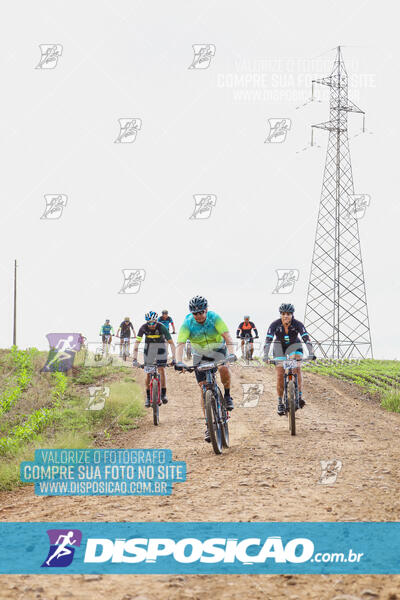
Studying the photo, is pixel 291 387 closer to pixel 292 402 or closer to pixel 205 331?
pixel 292 402

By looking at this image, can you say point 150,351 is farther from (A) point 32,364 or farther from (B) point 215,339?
(A) point 32,364

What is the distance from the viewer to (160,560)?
4.75 metres

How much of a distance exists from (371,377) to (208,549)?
60.4ft

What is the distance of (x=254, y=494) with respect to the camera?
6.64 metres

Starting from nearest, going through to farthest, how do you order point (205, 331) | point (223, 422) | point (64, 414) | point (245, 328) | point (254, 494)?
point (254, 494)
point (223, 422)
point (205, 331)
point (64, 414)
point (245, 328)

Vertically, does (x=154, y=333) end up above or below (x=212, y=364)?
above

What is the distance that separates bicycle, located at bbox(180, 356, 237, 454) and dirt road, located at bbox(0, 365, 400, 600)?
322 millimetres

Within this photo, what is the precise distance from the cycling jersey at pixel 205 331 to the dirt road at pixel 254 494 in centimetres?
193

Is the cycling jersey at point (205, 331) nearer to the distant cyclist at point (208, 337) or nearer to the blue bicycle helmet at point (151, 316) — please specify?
the distant cyclist at point (208, 337)

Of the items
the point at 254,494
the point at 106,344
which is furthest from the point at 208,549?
the point at 106,344

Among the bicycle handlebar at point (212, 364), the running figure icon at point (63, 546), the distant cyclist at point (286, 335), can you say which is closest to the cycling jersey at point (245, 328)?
the distant cyclist at point (286, 335)

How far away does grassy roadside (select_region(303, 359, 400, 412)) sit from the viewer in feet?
55.5

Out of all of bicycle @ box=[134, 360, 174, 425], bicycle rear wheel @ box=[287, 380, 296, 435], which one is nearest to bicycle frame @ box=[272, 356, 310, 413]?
bicycle rear wheel @ box=[287, 380, 296, 435]

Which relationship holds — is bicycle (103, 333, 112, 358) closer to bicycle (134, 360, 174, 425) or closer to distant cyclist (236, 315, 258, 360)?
distant cyclist (236, 315, 258, 360)
